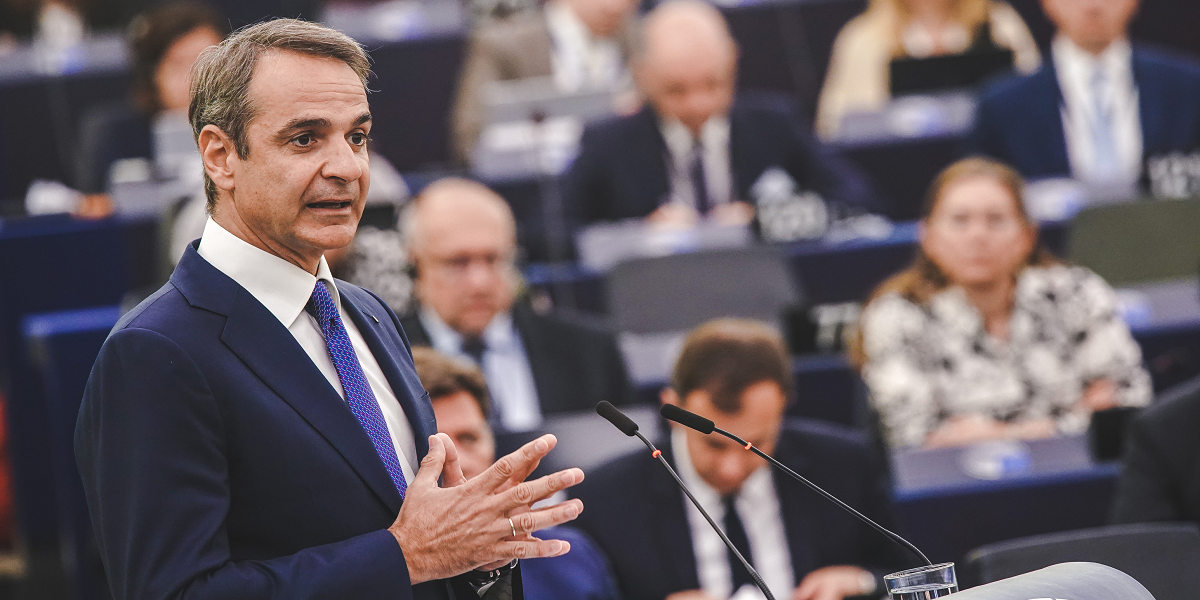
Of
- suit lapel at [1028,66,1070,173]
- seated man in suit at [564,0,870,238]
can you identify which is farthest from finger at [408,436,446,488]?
suit lapel at [1028,66,1070,173]

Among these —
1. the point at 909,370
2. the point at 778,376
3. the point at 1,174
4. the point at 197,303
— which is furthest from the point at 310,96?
the point at 1,174

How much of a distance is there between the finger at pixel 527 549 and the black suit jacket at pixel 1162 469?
1869mm

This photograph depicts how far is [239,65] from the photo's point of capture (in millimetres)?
1479

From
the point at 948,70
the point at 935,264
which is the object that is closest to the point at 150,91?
the point at 935,264

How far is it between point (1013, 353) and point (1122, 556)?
1716 mm

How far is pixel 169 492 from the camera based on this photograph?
1361 mm

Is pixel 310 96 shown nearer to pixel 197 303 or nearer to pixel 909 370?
pixel 197 303

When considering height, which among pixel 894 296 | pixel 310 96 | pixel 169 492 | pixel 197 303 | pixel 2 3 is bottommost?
pixel 894 296

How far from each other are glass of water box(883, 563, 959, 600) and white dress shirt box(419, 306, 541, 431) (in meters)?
2.53

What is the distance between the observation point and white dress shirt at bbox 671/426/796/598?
10.1 feet

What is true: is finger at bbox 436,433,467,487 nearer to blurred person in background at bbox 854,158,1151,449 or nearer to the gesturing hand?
the gesturing hand

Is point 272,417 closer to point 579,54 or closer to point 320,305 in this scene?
point 320,305

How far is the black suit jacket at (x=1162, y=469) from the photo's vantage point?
9.82ft

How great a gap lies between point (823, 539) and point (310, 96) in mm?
1962
